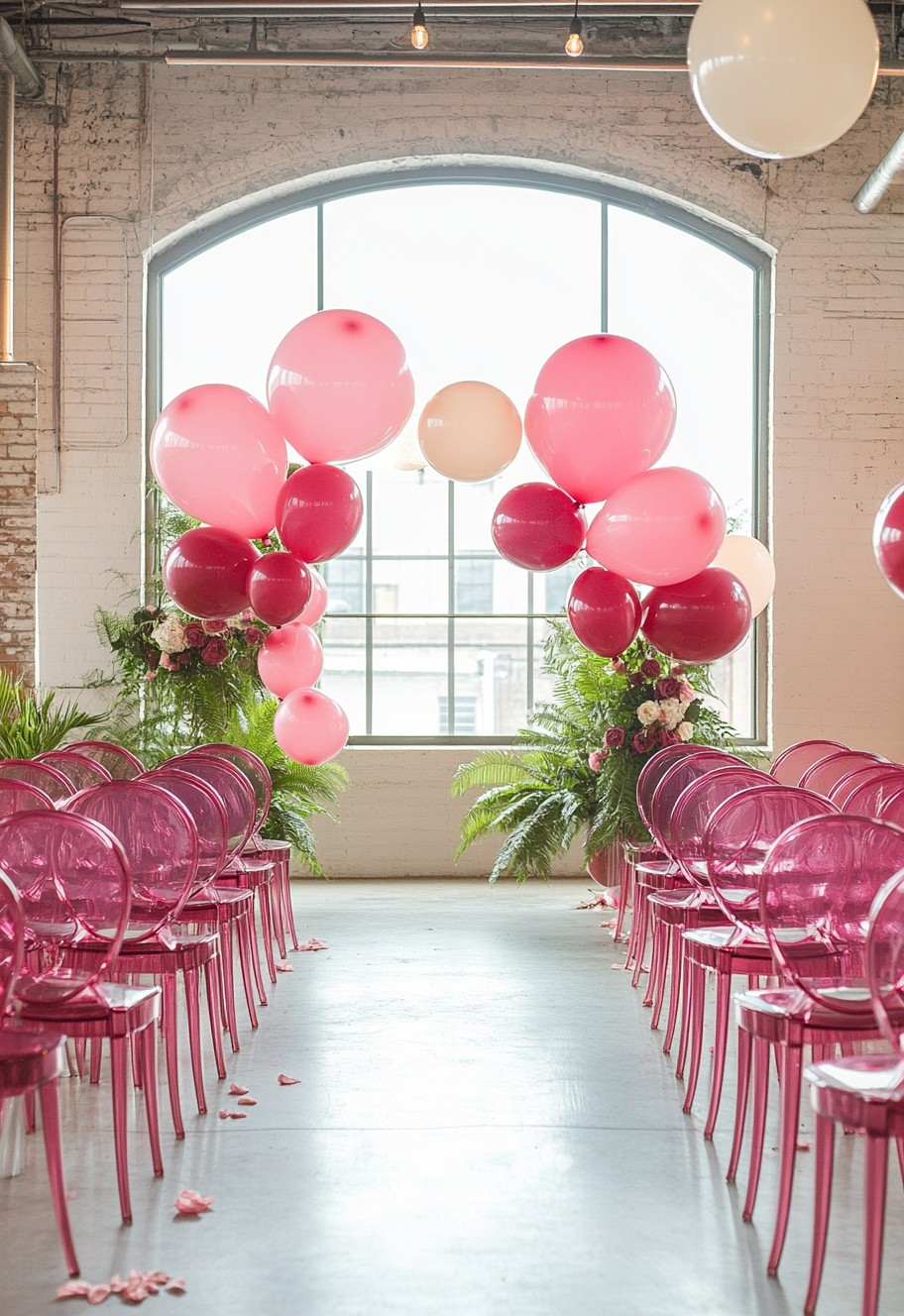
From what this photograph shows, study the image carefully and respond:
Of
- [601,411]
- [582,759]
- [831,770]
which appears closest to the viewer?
Result: [601,411]

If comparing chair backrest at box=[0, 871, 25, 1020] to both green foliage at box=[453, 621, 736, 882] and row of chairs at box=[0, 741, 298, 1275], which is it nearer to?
row of chairs at box=[0, 741, 298, 1275]

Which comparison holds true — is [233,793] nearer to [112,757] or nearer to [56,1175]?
[112,757]

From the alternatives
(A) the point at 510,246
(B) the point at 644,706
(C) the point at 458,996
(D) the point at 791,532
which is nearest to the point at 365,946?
(C) the point at 458,996

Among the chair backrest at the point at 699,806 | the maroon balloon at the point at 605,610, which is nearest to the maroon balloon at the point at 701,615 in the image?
the maroon balloon at the point at 605,610

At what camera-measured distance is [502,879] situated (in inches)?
342

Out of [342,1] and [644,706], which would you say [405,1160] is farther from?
[342,1]

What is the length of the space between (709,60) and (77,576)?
6209mm

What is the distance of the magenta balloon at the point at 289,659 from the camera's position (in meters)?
6.15

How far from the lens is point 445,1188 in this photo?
3246 mm

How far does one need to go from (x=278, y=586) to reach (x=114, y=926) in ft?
5.16

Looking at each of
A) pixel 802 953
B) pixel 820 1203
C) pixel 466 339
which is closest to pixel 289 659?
pixel 802 953

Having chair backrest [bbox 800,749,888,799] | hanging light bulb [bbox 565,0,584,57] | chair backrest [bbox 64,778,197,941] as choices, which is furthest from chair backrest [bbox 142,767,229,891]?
hanging light bulb [bbox 565,0,584,57]

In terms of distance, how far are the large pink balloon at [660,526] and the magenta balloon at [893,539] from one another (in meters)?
1.46

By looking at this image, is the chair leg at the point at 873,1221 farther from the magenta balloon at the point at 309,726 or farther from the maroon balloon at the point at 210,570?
the magenta balloon at the point at 309,726
